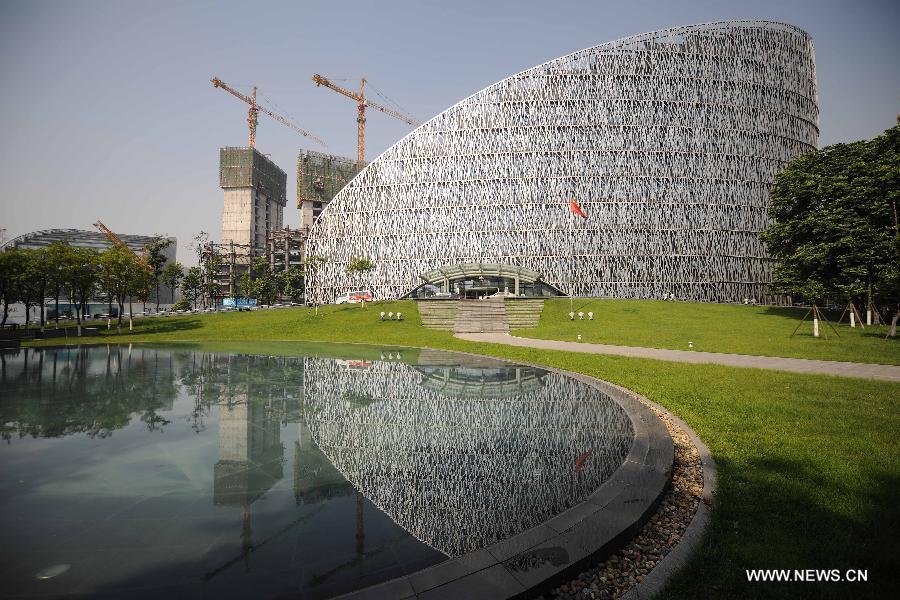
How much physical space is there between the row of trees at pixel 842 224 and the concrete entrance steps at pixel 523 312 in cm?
2152

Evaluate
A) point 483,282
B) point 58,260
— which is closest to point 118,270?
point 58,260

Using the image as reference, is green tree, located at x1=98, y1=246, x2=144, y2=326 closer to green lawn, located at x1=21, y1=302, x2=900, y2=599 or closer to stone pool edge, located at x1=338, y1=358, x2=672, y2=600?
green lawn, located at x1=21, y1=302, x2=900, y2=599

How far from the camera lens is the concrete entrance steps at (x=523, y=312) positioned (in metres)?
39.4

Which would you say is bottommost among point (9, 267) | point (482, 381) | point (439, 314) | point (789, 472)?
point (482, 381)

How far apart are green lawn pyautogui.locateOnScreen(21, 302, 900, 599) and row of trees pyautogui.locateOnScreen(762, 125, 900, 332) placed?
25.7 m

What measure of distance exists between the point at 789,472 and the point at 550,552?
442 cm

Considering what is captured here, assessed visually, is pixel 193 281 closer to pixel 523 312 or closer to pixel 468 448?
pixel 523 312

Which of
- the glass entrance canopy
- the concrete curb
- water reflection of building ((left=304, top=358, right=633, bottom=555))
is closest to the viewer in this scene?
the concrete curb

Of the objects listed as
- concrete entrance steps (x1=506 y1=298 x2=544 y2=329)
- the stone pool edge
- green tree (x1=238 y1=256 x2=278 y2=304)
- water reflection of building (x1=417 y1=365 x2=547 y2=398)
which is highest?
green tree (x1=238 y1=256 x2=278 y2=304)

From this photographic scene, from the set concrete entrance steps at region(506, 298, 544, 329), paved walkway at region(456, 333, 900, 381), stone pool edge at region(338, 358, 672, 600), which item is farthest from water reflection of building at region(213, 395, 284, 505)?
concrete entrance steps at region(506, 298, 544, 329)

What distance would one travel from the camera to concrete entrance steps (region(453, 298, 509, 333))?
121ft

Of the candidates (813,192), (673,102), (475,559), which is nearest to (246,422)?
(475,559)

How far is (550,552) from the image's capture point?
3.94 m

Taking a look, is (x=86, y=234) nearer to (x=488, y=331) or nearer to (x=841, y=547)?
(x=488, y=331)
